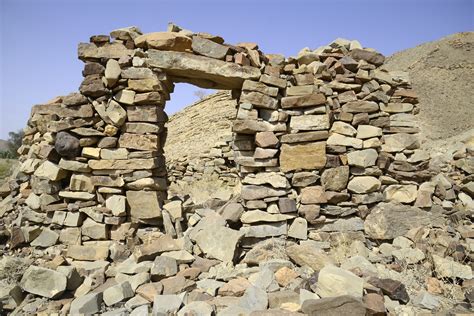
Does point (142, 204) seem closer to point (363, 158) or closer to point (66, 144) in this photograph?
point (66, 144)

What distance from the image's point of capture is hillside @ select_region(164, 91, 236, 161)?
392 inches

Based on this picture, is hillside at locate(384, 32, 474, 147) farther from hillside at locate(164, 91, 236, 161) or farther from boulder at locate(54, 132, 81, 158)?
boulder at locate(54, 132, 81, 158)

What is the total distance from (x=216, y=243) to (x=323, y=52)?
→ 9.57 feet

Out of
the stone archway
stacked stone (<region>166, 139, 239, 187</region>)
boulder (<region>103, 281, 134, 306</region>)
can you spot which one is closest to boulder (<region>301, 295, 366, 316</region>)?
the stone archway

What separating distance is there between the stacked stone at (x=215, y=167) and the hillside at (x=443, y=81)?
1021cm

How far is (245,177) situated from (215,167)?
5165 millimetres

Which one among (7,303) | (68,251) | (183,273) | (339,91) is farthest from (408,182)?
(7,303)

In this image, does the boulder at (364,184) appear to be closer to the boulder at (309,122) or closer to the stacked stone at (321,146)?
the stacked stone at (321,146)

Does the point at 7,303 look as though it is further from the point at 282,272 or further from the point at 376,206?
the point at 376,206

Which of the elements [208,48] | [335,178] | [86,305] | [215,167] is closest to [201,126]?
[215,167]

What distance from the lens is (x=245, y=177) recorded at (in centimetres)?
382

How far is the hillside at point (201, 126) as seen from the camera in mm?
9953

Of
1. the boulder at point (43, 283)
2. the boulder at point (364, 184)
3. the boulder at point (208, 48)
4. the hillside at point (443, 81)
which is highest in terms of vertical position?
the hillside at point (443, 81)

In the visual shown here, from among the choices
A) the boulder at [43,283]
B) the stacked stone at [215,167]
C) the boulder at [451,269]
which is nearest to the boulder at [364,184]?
the boulder at [451,269]
